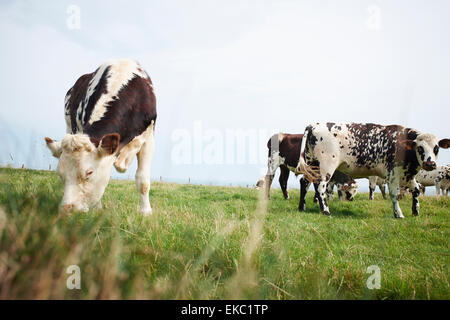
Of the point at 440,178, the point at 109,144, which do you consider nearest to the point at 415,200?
the point at 109,144

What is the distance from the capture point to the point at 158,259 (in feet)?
8.16

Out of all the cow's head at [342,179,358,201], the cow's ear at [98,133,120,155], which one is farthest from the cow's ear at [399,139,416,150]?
the cow's ear at [98,133,120,155]

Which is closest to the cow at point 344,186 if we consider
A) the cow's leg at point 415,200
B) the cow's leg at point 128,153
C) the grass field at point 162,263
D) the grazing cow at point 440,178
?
the cow's leg at point 415,200

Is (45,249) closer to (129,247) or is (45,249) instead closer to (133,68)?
(129,247)

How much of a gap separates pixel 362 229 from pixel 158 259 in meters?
4.45

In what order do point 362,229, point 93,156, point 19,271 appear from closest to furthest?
point 19,271, point 93,156, point 362,229

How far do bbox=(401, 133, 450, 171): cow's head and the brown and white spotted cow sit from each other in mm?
6625

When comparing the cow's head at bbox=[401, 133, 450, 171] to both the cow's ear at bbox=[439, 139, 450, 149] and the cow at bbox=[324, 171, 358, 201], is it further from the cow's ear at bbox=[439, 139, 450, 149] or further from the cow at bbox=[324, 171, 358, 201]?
the cow at bbox=[324, 171, 358, 201]

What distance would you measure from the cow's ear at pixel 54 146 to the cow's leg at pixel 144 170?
59.8 inches

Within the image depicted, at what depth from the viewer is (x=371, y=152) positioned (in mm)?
8250

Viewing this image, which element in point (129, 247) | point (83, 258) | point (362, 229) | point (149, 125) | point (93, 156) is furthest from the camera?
point (362, 229)

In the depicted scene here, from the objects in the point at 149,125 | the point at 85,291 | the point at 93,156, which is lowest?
the point at 85,291
